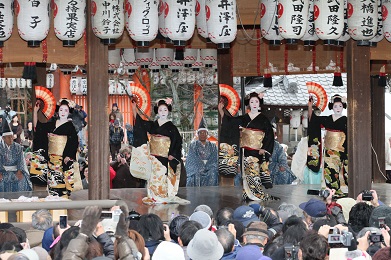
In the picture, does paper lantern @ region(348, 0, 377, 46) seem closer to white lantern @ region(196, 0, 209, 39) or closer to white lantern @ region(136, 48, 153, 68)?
white lantern @ region(196, 0, 209, 39)

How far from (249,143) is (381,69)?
160 inches

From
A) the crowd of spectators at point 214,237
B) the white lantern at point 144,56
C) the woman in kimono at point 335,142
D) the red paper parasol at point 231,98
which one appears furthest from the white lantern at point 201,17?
the crowd of spectators at point 214,237

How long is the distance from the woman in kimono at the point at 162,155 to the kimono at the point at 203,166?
284 cm

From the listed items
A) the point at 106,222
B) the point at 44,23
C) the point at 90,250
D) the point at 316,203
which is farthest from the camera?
the point at 44,23

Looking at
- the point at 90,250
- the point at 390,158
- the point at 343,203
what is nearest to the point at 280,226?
the point at 343,203

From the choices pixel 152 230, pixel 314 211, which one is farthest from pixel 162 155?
pixel 152 230

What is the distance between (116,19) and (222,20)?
1.41m

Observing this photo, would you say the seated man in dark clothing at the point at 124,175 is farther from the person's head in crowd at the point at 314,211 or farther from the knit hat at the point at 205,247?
the knit hat at the point at 205,247

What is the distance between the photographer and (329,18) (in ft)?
39.2

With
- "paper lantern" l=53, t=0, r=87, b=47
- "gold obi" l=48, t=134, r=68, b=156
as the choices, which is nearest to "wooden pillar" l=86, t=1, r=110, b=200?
"paper lantern" l=53, t=0, r=87, b=47

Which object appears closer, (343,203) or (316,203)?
(316,203)

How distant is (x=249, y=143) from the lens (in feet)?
45.0

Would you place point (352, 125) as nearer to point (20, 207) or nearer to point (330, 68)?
point (330, 68)

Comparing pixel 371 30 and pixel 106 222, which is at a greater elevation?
pixel 371 30
